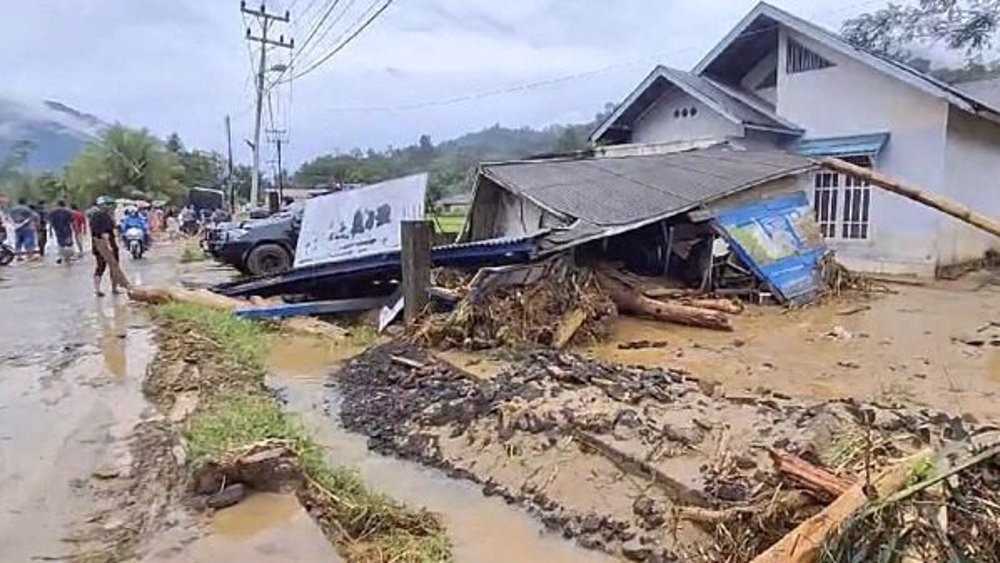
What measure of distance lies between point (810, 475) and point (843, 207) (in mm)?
12077

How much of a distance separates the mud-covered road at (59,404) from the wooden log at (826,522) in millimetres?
3435

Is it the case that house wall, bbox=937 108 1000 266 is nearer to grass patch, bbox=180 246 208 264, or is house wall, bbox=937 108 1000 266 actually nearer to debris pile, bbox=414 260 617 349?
debris pile, bbox=414 260 617 349

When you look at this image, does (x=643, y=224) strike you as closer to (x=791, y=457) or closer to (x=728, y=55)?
(x=791, y=457)

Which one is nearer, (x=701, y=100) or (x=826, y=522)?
(x=826, y=522)

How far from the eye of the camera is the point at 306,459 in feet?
16.4

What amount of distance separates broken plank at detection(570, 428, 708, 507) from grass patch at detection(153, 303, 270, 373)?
158 inches

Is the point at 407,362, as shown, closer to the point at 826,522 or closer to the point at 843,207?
the point at 826,522

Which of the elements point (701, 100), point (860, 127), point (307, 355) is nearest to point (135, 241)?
point (307, 355)

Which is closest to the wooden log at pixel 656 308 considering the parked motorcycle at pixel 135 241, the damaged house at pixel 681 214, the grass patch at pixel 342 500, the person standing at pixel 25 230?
the damaged house at pixel 681 214

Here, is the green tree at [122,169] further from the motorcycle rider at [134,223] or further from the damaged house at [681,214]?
the damaged house at [681,214]

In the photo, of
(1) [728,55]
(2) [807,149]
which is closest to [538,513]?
(2) [807,149]

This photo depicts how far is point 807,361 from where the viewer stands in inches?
303

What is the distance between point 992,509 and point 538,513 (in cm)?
241

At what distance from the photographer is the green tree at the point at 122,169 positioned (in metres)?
44.2
